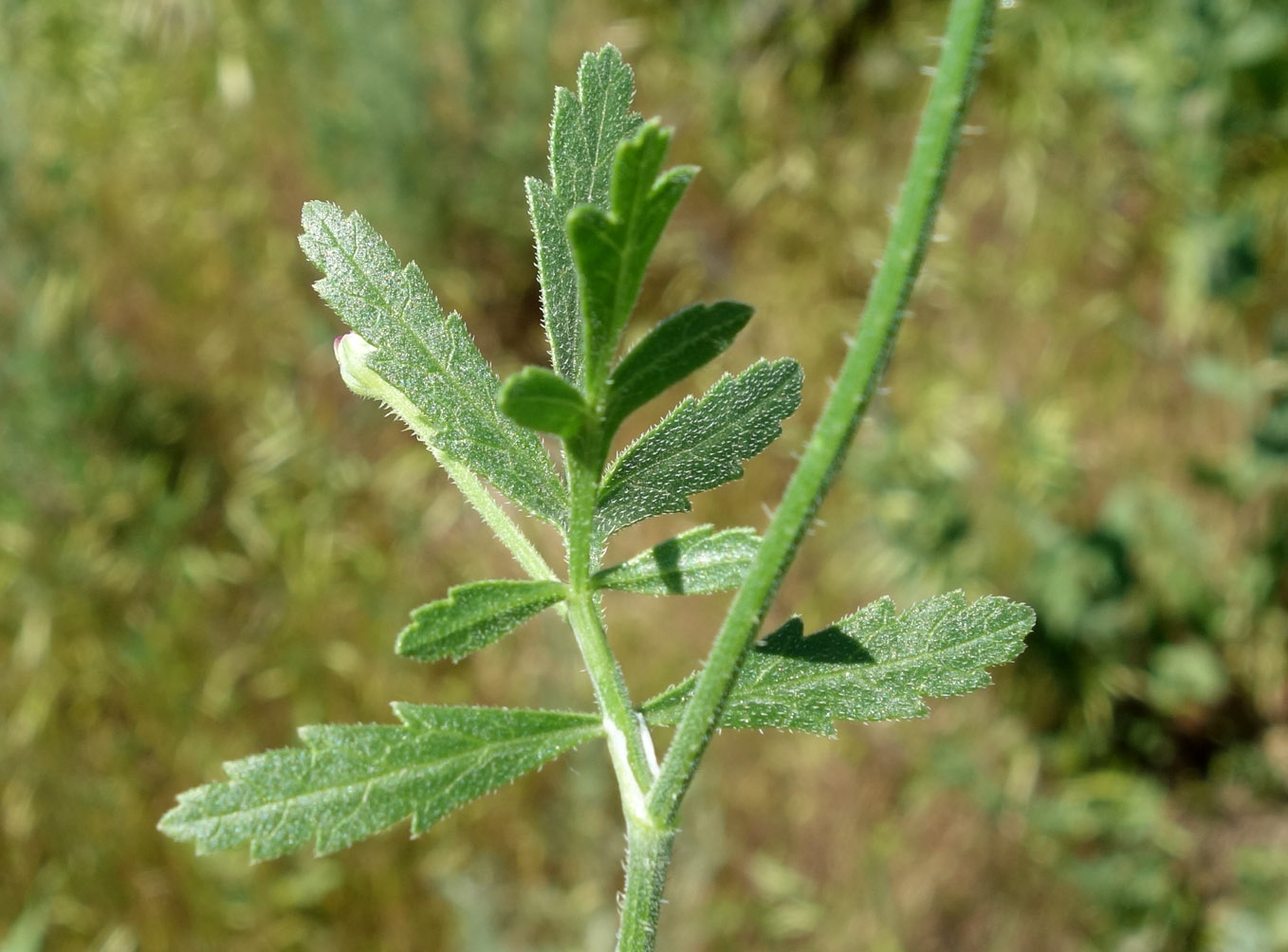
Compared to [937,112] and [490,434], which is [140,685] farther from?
[937,112]

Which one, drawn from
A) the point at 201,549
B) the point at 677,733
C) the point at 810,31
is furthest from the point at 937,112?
the point at 810,31

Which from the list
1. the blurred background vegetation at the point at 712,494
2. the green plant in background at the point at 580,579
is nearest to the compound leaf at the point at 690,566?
the green plant in background at the point at 580,579

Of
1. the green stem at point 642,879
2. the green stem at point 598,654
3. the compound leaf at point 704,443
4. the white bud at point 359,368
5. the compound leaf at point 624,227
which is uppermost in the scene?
the white bud at point 359,368

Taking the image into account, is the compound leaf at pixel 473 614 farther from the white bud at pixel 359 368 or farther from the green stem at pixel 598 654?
Result: the white bud at pixel 359 368

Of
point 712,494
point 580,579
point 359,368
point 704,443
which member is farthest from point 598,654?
point 712,494

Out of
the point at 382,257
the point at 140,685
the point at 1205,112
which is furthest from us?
the point at 1205,112

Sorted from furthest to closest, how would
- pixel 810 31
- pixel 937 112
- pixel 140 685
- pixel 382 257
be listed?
1. pixel 810 31
2. pixel 140 685
3. pixel 382 257
4. pixel 937 112

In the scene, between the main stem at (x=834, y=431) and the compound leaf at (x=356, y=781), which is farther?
the compound leaf at (x=356, y=781)
